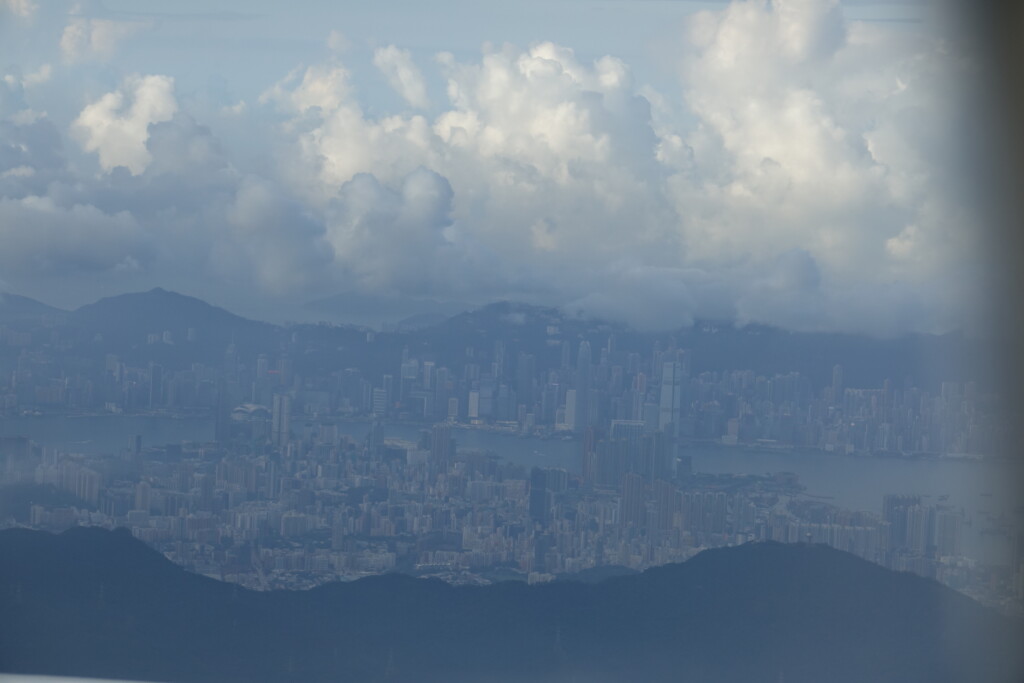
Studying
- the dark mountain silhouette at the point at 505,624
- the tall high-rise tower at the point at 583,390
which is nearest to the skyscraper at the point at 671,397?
the tall high-rise tower at the point at 583,390

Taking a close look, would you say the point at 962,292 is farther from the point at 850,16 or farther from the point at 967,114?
the point at 850,16

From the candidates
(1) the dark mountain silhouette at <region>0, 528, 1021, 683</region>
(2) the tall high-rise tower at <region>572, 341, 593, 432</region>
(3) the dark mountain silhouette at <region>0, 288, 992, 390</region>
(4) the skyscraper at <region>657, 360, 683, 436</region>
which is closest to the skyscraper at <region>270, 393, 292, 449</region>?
(3) the dark mountain silhouette at <region>0, 288, 992, 390</region>

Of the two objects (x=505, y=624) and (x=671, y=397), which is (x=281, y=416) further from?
(x=671, y=397)

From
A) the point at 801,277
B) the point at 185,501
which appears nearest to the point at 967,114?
the point at 801,277

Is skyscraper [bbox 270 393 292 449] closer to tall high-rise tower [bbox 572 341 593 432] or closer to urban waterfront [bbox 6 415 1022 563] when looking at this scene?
urban waterfront [bbox 6 415 1022 563]

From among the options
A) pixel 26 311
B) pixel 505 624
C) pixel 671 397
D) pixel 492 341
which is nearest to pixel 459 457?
pixel 492 341

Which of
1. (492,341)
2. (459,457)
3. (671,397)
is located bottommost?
(459,457)
